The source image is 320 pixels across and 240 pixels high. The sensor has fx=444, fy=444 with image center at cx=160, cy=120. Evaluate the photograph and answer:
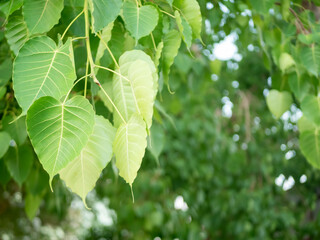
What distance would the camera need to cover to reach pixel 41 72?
56 cm

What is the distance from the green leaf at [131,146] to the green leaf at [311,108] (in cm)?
52

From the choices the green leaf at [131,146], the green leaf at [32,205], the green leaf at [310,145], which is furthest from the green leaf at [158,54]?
the green leaf at [32,205]

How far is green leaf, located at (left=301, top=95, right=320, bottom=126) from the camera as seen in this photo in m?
0.95

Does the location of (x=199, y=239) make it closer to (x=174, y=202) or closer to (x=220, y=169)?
(x=174, y=202)

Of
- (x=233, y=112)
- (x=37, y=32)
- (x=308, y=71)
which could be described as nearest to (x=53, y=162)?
(x=37, y=32)

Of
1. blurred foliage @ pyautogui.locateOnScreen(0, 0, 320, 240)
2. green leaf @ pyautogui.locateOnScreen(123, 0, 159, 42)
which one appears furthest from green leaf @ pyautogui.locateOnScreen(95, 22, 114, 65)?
blurred foliage @ pyautogui.locateOnScreen(0, 0, 320, 240)

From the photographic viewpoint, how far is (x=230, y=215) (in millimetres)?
3320

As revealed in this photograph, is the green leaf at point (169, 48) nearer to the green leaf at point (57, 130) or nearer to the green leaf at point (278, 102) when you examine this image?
the green leaf at point (57, 130)

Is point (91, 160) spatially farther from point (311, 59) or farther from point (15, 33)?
point (311, 59)

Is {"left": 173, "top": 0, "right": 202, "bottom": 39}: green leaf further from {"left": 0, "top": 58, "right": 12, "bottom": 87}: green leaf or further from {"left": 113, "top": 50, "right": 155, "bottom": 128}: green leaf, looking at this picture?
{"left": 0, "top": 58, "right": 12, "bottom": 87}: green leaf

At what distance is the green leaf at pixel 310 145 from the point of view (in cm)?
99

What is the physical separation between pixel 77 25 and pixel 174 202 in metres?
2.49

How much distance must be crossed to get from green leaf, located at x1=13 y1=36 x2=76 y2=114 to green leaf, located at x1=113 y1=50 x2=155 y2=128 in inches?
2.9

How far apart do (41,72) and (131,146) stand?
147mm
